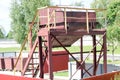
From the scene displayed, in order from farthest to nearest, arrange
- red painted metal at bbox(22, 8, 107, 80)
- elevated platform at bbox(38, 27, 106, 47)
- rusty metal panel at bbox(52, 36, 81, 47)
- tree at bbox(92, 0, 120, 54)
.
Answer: tree at bbox(92, 0, 120, 54), rusty metal panel at bbox(52, 36, 81, 47), elevated platform at bbox(38, 27, 106, 47), red painted metal at bbox(22, 8, 107, 80)

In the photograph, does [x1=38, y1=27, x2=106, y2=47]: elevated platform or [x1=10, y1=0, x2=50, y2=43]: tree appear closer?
[x1=38, y1=27, x2=106, y2=47]: elevated platform

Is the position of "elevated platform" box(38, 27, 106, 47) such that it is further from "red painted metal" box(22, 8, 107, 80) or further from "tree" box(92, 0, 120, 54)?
"tree" box(92, 0, 120, 54)

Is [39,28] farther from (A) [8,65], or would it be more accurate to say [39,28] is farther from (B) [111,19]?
(B) [111,19]

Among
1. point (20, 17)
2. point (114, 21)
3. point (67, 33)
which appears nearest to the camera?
point (67, 33)

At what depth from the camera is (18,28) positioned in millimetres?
38656

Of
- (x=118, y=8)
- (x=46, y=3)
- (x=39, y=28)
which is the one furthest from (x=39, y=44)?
(x=46, y=3)

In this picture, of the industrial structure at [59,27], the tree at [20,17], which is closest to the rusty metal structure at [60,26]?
the industrial structure at [59,27]

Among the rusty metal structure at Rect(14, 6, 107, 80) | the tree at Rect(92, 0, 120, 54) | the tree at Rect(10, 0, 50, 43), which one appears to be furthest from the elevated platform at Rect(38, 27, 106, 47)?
the tree at Rect(10, 0, 50, 43)

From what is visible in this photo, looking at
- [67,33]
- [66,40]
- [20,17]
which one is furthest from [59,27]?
[20,17]

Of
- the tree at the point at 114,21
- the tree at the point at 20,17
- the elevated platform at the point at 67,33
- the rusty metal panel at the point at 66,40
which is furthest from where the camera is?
the tree at the point at 20,17

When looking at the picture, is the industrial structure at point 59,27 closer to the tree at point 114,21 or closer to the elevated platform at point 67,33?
the elevated platform at point 67,33

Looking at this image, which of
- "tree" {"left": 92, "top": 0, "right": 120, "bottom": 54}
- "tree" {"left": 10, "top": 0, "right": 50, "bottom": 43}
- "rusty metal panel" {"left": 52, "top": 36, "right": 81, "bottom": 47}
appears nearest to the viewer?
"rusty metal panel" {"left": 52, "top": 36, "right": 81, "bottom": 47}

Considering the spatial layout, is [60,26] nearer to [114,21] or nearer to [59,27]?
[59,27]

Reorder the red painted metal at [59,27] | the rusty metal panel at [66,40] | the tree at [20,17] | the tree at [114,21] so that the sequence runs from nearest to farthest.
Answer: the red painted metal at [59,27] < the rusty metal panel at [66,40] < the tree at [114,21] < the tree at [20,17]
